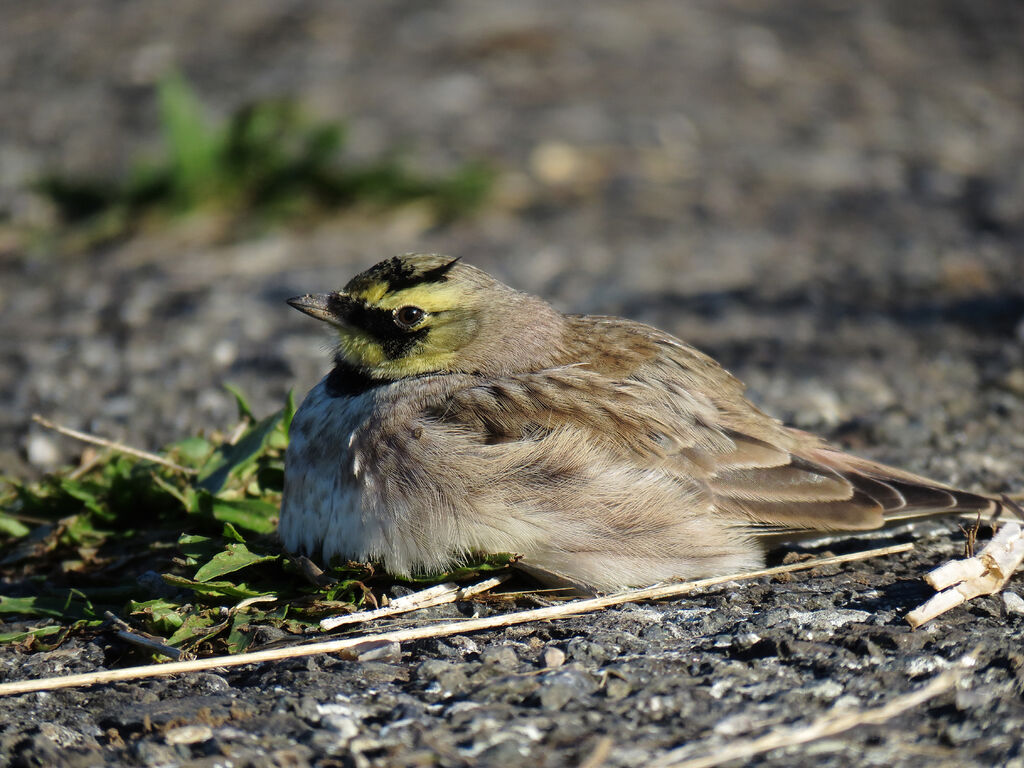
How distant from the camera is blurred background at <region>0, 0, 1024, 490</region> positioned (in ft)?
26.2

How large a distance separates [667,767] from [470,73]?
38.1 feet

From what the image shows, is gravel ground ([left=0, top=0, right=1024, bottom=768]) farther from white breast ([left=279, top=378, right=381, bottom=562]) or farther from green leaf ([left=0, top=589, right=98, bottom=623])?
white breast ([left=279, top=378, right=381, bottom=562])

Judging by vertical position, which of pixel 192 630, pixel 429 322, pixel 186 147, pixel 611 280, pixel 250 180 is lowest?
pixel 192 630

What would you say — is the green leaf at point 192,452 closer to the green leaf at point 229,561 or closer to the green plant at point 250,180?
the green leaf at point 229,561

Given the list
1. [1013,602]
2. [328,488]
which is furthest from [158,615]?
[1013,602]

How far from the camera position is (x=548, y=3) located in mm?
15953

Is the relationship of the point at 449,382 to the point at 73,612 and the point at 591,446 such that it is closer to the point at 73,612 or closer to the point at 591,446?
the point at 591,446

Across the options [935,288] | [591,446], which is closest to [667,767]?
[591,446]

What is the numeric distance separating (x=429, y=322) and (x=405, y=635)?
63.2 inches

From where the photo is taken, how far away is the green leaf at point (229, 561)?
482 centimetres

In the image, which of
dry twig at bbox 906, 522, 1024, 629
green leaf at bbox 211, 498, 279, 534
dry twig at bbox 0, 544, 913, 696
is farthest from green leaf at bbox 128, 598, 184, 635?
dry twig at bbox 906, 522, 1024, 629

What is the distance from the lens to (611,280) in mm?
→ 9820

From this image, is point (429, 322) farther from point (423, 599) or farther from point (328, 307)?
point (423, 599)

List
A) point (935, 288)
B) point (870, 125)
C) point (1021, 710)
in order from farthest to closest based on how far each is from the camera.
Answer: point (870, 125) < point (935, 288) < point (1021, 710)
